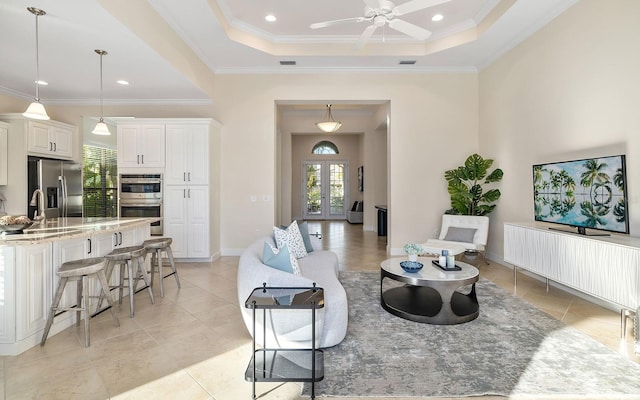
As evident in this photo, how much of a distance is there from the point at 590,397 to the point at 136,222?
4.38 meters

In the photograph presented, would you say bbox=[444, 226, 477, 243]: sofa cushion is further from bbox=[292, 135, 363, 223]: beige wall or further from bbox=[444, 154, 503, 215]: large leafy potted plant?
bbox=[292, 135, 363, 223]: beige wall

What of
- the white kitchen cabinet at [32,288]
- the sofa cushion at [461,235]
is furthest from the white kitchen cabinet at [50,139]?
the sofa cushion at [461,235]

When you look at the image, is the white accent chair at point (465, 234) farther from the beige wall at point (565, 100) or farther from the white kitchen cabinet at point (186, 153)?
the white kitchen cabinet at point (186, 153)

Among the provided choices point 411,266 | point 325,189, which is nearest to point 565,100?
point 411,266

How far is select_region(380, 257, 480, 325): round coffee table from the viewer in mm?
2953

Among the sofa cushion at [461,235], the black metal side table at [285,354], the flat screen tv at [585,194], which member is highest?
the flat screen tv at [585,194]

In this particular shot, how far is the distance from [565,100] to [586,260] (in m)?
2.14

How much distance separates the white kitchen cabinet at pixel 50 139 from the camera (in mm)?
5168

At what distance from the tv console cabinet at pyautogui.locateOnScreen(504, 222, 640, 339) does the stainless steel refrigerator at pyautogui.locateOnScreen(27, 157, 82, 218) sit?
742 centimetres

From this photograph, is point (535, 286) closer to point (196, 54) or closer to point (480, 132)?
point (480, 132)

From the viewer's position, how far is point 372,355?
2.41 metres

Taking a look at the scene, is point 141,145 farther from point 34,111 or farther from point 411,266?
point 411,266

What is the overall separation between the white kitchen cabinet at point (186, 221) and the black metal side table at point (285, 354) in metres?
3.52

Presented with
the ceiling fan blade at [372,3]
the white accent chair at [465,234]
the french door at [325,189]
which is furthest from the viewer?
the french door at [325,189]
